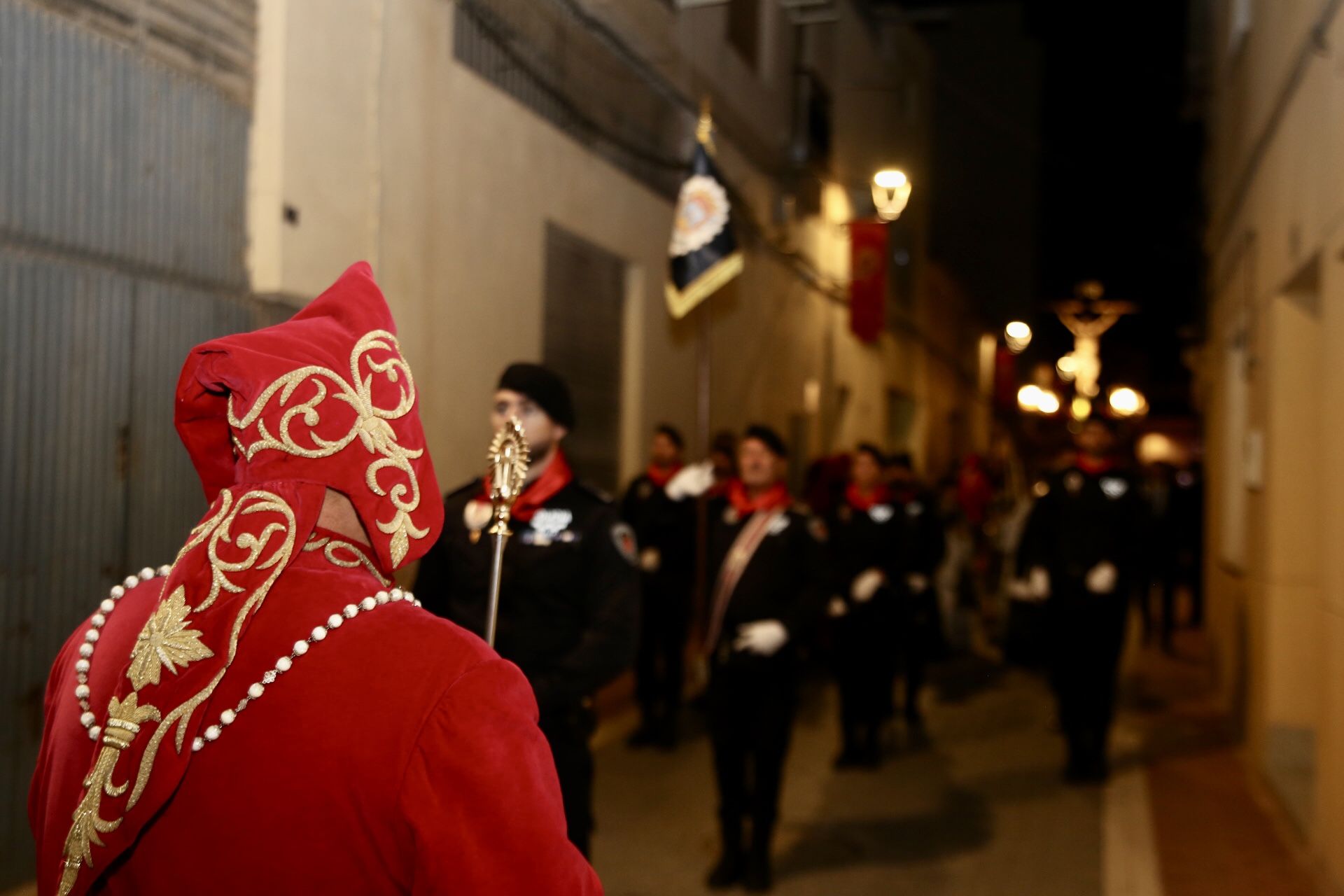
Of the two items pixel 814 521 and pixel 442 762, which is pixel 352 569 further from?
pixel 814 521

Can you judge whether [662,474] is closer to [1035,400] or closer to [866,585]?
[866,585]

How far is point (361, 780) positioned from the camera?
1508 millimetres

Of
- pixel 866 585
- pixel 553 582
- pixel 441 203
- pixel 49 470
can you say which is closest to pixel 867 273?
pixel 866 585

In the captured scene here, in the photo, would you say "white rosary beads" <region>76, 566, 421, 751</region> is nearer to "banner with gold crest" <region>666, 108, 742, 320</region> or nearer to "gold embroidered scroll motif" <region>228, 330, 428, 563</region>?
"gold embroidered scroll motif" <region>228, 330, 428, 563</region>

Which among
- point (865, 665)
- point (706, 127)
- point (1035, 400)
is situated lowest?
point (865, 665)

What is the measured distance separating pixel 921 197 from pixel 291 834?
1675 centimetres

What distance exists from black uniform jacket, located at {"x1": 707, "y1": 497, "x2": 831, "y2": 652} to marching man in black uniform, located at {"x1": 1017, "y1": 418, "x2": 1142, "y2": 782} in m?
2.46

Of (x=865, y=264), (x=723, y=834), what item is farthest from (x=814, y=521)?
(x=865, y=264)

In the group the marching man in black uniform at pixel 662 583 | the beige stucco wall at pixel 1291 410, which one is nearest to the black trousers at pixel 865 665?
the marching man in black uniform at pixel 662 583

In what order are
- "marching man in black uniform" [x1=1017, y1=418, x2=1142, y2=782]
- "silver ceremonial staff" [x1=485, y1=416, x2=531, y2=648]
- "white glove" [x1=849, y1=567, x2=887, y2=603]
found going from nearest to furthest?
1. "silver ceremonial staff" [x1=485, y1=416, x2=531, y2=648]
2. "marching man in black uniform" [x1=1017, y1=418, x2=1142, y2=782]
3. "white glove" [x1=849, y1=567, x2=887, y2=603]

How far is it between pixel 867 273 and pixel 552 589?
32.0 feet

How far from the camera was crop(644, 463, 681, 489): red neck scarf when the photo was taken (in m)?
9.22

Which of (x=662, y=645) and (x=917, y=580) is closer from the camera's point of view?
(x=662, y=645)

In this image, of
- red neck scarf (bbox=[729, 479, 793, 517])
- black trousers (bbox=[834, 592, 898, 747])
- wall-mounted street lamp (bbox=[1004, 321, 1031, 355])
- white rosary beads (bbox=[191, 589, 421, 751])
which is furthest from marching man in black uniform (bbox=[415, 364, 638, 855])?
wall-mounted street lamp (bbox=[1004, 321, 1031, 355])
